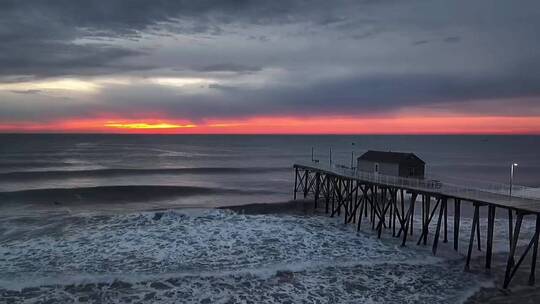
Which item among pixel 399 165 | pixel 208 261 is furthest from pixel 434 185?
pixel 208 261

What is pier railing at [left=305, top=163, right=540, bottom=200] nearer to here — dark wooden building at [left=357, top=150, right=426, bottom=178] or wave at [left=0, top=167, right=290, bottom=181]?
dark wooden building at [left=357, top=150, right=426, bottom=178]

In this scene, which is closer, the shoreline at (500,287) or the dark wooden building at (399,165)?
the shoreline at (500,287)

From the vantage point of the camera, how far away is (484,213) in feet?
120

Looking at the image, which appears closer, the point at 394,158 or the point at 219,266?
the point at 219,266

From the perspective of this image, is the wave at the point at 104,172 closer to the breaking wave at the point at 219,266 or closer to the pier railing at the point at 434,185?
the breaking wave at the point at 219,266

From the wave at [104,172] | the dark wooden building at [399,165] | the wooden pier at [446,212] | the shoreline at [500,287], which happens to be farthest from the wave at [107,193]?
the shoreline at [500,287]

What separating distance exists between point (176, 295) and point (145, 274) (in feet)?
9.34

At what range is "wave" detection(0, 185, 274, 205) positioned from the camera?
140 feet

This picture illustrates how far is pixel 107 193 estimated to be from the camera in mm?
47625

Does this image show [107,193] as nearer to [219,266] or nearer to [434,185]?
[219,266]

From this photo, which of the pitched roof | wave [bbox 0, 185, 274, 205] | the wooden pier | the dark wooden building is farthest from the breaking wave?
wave [bbox 0, 185, 274, 205]

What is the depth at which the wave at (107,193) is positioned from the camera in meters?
42.7

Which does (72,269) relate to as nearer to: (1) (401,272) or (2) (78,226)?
(2) (78,226)

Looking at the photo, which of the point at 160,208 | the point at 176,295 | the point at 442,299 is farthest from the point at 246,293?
the point at 160,208
